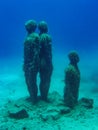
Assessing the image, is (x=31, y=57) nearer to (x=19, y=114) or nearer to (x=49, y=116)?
(x=19, y=114)

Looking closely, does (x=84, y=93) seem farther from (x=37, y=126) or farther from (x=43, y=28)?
(x=37, y=126)

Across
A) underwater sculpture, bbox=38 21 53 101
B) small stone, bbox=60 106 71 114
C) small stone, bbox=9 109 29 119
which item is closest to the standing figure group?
underwater sculpture, bbox=38 21 53 101

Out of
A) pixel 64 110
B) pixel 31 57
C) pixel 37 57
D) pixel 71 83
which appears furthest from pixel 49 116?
pixel 31 57

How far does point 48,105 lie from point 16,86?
638 cm

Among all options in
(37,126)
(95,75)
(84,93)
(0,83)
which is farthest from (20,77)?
(37,126)

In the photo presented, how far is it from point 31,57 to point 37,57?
0.28 m

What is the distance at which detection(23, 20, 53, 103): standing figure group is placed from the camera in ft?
45.3

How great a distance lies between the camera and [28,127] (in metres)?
11.2

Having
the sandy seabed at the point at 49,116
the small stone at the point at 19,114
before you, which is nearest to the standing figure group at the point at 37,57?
the sandy seabed at the point at 49,116

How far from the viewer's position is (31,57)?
13.9m

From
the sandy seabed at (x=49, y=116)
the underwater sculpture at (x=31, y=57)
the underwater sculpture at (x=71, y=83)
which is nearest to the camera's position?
the sandy seabed at (x=49, y=116)

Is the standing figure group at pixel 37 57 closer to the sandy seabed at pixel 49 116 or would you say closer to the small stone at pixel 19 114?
the sandy seabed at pixel 49 116

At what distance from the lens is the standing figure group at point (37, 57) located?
13.8 m

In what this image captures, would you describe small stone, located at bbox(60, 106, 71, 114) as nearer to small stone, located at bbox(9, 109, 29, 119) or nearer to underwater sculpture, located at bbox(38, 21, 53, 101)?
small stone, located at bbox(9, 109, 29, 119)
